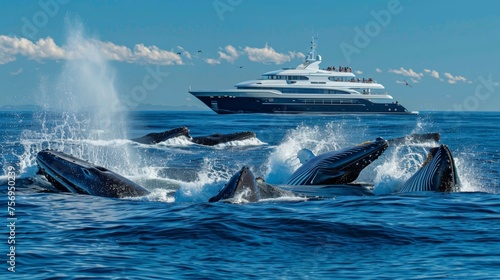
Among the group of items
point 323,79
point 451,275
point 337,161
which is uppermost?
point 323,79

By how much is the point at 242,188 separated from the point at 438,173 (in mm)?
3925

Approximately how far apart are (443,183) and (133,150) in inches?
979

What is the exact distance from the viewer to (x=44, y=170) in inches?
589

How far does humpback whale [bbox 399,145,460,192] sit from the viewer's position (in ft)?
46.3

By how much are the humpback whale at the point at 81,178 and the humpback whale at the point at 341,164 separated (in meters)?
3.45

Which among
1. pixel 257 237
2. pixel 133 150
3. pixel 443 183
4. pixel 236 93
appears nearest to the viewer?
pixel 257 237

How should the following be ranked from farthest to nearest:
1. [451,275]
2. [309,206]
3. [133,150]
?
[133,150]
[309,206]
[451,275]

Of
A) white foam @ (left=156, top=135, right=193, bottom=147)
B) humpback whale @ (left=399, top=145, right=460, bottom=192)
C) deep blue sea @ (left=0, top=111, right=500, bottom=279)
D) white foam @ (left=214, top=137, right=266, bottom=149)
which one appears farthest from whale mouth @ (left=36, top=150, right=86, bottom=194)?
white foam @ (left=214, top=137, right=266, bottom=149)

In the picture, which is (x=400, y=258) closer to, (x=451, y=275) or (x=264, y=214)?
(x=451, y=275)

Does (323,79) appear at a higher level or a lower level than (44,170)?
higher

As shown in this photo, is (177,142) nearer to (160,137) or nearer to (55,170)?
(160,137)

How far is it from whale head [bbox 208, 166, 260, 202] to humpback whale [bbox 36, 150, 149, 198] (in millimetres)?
1960

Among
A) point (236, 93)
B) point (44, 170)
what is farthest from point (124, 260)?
point (236, 93)

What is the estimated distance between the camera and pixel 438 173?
1448cm
